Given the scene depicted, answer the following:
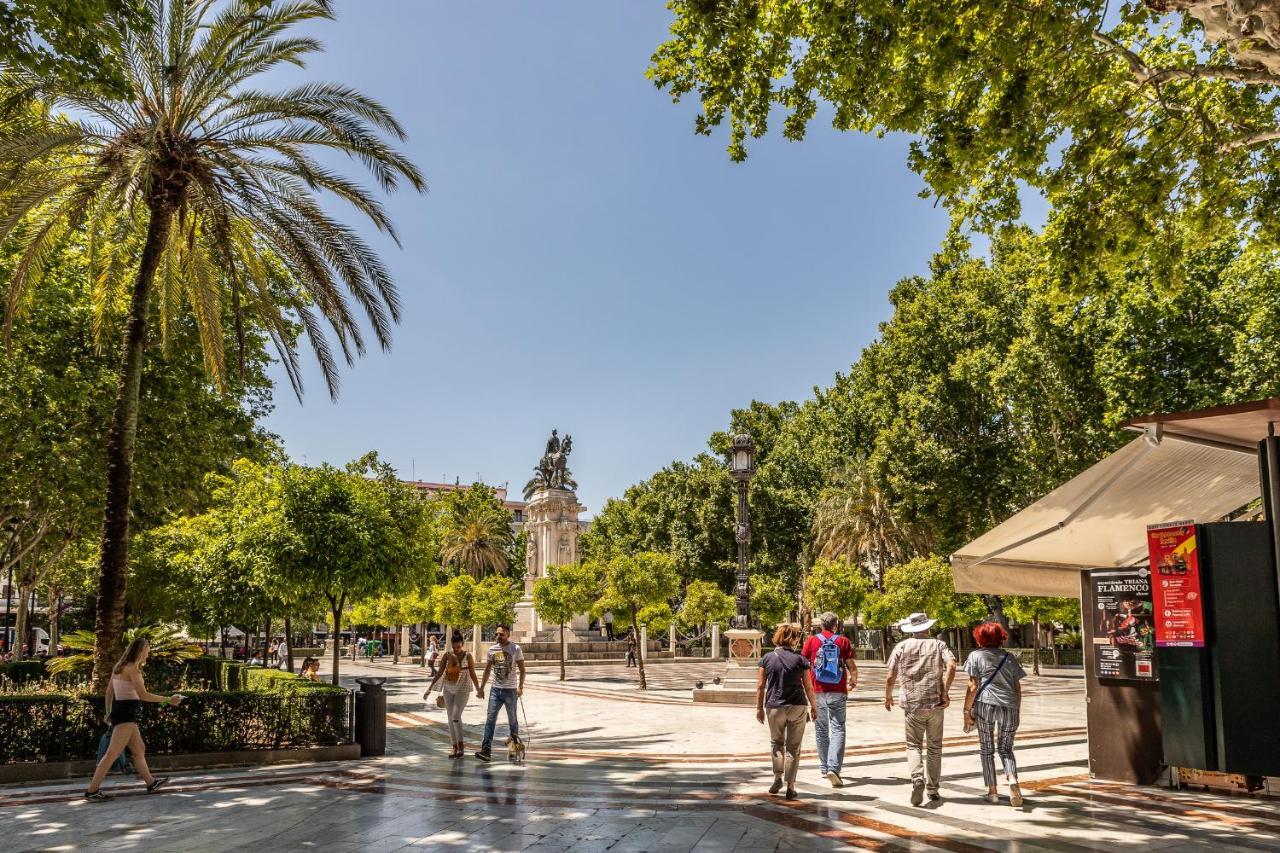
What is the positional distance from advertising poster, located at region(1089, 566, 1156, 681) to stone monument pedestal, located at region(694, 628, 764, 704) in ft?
33.1

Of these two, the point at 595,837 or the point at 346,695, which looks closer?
the point at 595,837

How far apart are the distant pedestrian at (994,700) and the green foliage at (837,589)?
2481 centimetres

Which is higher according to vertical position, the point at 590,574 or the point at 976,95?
the point at 976,95

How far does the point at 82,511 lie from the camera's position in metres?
19.3

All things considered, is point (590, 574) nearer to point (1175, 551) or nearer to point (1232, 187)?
point (1232, 187)

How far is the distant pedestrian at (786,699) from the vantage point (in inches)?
295

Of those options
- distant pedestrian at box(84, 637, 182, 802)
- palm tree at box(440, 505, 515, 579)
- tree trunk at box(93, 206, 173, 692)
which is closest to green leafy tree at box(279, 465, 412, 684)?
tree trunk at box(93, 206, 173, 692)

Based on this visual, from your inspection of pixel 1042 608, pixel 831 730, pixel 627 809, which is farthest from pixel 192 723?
pixel 1042 608

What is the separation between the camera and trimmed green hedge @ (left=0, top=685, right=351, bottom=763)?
8.79 m

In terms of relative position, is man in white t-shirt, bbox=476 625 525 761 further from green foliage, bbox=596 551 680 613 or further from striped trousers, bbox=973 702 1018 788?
green foliage, bbox=596 551 680 613

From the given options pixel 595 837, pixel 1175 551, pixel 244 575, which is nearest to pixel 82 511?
pixel 244 575

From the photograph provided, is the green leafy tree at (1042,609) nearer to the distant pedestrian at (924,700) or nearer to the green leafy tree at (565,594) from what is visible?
the green leafy tree at (565,594)

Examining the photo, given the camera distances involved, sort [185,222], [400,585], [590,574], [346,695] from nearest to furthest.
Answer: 1. [346,695]
2. [185,222]
3. [400,585]
4. [590,574]

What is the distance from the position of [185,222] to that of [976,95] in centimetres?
994
